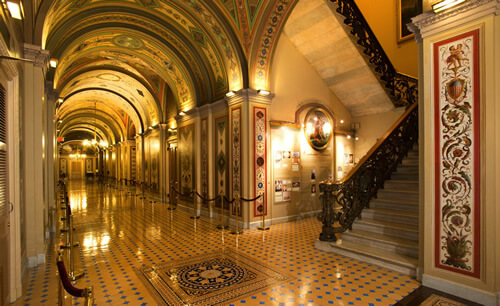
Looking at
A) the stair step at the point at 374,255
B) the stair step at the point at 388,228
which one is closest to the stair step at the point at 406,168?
the stair step at the point at 388,228

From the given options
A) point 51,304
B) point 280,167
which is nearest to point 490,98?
point 280,167

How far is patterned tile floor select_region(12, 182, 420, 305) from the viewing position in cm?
390

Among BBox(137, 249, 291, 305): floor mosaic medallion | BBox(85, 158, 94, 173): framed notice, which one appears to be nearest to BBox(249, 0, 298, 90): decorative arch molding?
BBox(137, 249, 291, 305): floor mosaic medallion

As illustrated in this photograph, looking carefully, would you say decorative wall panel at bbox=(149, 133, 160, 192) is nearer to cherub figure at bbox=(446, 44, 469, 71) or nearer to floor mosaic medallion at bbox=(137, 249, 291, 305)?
floor mosaic medallion at bbox=(137, 249, 291, 305)

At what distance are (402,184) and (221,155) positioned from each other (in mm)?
5394

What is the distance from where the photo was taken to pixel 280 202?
8664mm

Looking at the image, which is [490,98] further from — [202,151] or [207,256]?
[202,151]

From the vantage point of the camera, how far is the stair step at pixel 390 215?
5.55 metres

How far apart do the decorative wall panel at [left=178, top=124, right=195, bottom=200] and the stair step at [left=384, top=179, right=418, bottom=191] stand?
7.00 metres

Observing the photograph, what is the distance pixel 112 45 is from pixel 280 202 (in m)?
8.58

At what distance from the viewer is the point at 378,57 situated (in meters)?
9.19

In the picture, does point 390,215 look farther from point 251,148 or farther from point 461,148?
point 251,148

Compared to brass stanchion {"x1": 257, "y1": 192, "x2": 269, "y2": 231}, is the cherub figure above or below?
above

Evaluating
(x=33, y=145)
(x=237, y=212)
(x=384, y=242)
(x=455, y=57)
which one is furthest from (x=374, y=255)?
(x=33, y=145)
